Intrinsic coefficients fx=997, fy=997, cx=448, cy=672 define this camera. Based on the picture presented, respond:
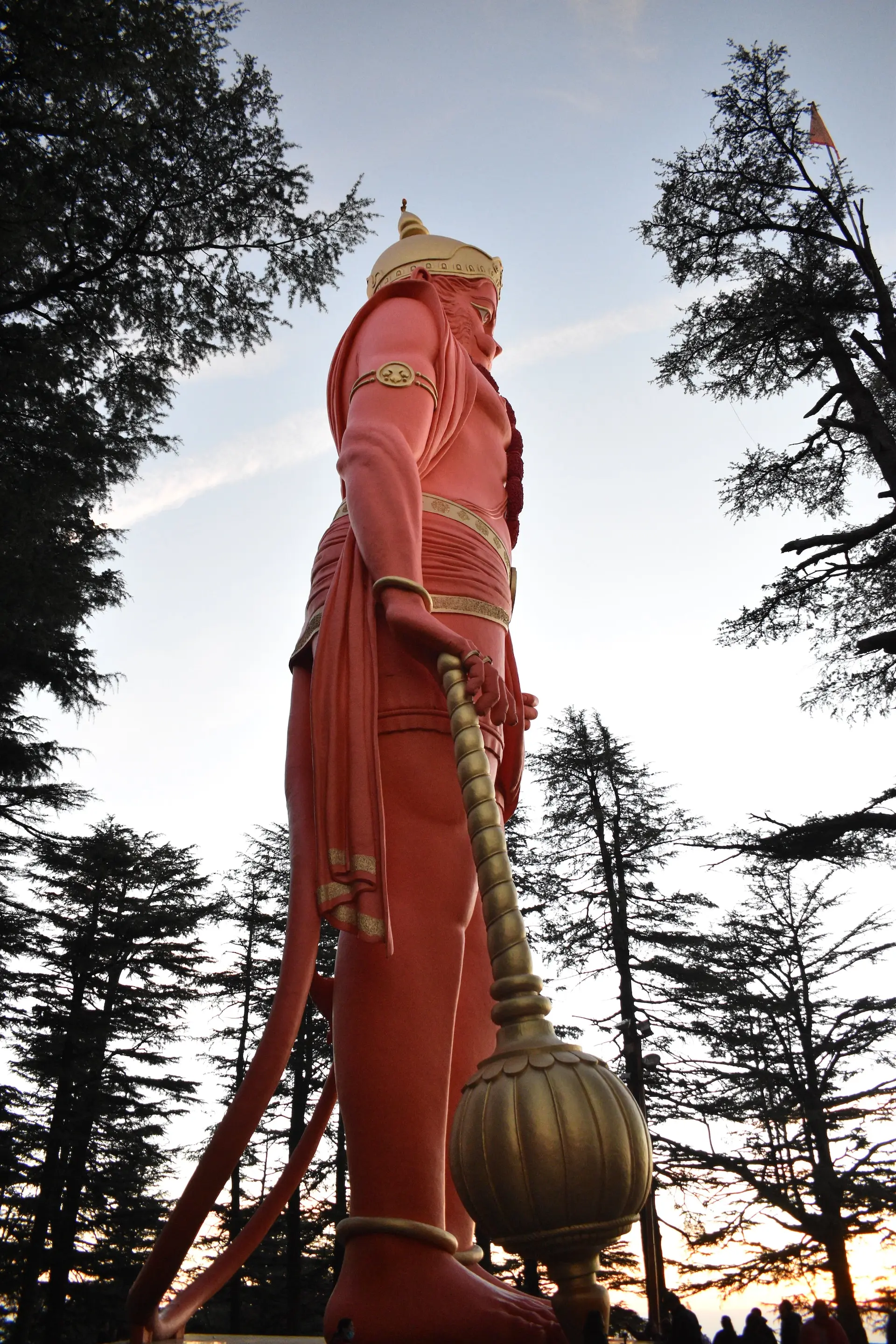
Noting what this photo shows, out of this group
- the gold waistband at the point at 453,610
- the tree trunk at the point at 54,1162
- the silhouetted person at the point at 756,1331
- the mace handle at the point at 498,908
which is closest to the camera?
the mace handle at the point at 498,908

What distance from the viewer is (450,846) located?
3193mm

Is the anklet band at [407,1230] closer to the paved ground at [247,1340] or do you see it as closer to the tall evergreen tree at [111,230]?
the paved ground at [247,1340]

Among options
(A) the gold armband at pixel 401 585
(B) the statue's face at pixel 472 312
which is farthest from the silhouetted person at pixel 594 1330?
(B) the statue's face at pixel 472 312

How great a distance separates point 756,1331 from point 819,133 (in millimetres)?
9746

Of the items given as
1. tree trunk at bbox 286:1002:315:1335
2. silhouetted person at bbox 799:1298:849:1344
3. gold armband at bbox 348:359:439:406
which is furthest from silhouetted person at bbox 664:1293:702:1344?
tree trunk at bbox 286:1002:315:1335

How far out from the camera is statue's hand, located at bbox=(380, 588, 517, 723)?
291 cm

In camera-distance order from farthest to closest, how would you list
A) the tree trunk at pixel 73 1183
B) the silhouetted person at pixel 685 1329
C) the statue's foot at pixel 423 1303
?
1. the tree trunk at pixel 73 1183
2. the silhouetted person at pixel 685 1329
3. the statue's foot at pixel 423 1303

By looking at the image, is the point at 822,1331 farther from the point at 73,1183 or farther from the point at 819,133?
the point at 73,1183

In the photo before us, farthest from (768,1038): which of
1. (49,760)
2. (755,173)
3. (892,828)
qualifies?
(755,173)

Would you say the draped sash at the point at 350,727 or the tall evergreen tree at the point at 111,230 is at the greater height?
the tall evergreen tree at the point at 111,230

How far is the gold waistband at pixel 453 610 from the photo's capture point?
362cm

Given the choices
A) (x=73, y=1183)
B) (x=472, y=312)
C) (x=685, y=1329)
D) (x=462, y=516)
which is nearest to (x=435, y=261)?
(x=472, y=312)

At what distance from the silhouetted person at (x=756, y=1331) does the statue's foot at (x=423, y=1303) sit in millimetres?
5207

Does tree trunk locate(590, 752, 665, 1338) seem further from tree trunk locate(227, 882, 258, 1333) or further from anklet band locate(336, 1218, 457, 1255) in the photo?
anklet band locate(336, 1218, 457, 1255)
